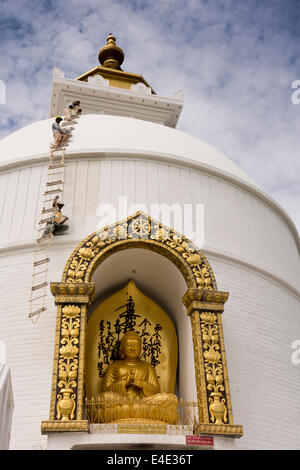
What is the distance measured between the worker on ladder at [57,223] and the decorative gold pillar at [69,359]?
66.3 inches

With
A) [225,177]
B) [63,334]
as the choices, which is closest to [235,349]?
[63,334]

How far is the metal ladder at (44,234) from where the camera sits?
26.0 ft

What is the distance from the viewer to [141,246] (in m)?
7.83

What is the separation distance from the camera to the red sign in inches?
247

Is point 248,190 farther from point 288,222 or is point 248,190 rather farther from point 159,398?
point 159,398

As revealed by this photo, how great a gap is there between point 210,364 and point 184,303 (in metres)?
1.08

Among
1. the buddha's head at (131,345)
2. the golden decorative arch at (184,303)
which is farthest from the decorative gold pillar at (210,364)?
the buddha's head at (131,345)

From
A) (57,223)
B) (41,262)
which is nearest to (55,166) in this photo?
(57,223)

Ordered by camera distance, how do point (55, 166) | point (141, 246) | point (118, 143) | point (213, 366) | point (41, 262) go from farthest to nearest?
point (118, 143) < point (55, 166) < point (41, 262) < point (141, 246) < point (213, 366)

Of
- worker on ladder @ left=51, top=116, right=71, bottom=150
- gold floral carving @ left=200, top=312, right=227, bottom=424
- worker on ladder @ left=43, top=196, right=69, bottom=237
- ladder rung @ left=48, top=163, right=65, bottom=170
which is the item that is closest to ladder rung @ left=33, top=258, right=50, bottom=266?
worker on ladder @ left=43, top=196, right=69, bottom=237

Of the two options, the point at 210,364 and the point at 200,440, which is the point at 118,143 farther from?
the point at 200,440

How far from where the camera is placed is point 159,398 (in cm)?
709

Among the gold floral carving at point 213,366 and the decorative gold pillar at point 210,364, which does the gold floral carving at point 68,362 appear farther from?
the gold floral carving at point 213,366

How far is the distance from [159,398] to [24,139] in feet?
21.3
